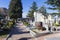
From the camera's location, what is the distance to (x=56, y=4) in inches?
1426

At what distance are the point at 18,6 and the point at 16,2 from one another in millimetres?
2224

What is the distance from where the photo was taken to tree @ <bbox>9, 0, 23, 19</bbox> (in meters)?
87.7

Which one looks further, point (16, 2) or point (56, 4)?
point (16, 2)

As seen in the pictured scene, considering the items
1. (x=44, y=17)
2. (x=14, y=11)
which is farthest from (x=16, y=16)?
(x=44, y=17)

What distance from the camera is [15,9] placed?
88.2m

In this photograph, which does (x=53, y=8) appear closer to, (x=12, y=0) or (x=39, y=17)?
(x=39, y=17)

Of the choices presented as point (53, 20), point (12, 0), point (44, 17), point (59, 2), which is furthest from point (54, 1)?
point (12, 0)

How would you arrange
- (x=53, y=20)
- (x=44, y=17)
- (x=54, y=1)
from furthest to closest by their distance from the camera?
1. (x=44, y=17)
2. (x=53, y=20)
3. (x=54, y=1)

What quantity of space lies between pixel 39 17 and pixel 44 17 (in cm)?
198

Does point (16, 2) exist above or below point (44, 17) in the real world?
above

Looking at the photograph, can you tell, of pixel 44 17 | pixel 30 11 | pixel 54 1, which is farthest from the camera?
pixel 30 11

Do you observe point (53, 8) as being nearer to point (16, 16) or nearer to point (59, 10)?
point (59, 10)

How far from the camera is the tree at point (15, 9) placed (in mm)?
87688

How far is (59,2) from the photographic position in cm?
3562
